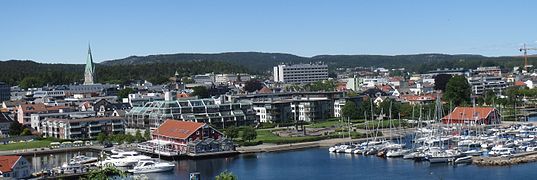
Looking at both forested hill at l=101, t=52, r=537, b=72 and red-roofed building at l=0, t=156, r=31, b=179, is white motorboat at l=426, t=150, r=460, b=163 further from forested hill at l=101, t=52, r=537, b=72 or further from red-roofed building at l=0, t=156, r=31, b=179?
forested hill at l=101, t=52, r=537, b=72

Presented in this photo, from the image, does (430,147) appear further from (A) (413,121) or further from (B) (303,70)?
(B) (303,70)

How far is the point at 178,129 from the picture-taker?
25.1 metres

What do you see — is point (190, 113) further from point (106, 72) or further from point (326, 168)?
point (106, 72)

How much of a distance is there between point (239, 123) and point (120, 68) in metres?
39.6

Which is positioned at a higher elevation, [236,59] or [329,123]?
[236,59]

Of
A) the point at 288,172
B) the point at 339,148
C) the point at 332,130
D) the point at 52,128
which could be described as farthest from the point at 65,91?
the point at 288,172

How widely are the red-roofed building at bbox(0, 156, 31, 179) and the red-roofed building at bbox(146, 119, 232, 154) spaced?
5.67 m

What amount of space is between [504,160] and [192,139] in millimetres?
9259

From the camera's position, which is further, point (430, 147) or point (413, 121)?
point (413, 121)

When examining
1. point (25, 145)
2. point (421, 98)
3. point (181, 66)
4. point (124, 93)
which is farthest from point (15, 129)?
point (181, 66)

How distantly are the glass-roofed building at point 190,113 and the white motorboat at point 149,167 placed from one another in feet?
26.8

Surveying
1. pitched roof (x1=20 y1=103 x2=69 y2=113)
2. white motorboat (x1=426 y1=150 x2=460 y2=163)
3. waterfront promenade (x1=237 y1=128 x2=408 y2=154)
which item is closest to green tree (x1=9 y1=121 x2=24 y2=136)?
pitched roof (x1=20 y1=103 x2=69 y2=113)

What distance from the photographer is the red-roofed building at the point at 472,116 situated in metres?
29.5

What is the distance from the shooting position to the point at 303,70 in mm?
70750
